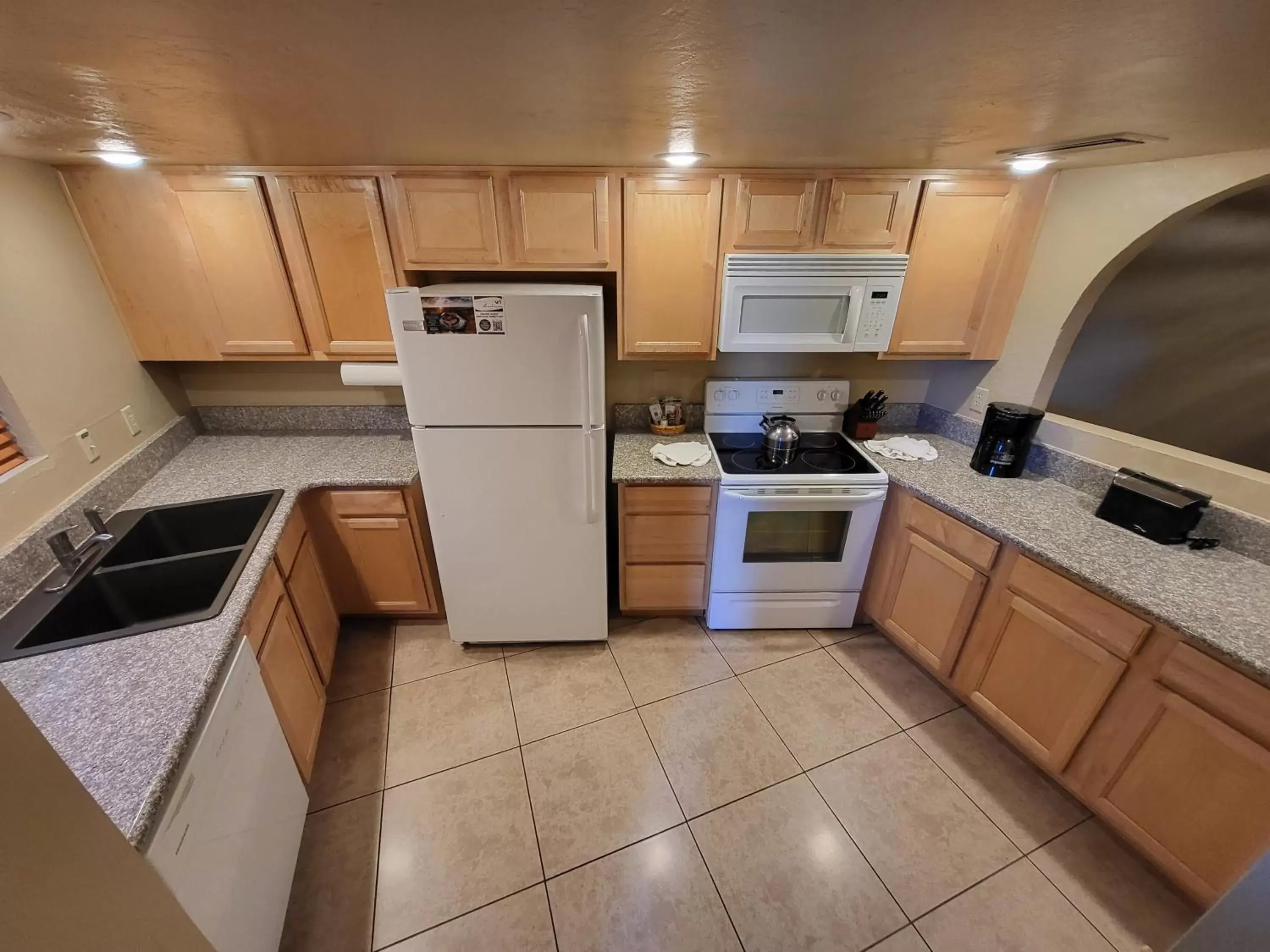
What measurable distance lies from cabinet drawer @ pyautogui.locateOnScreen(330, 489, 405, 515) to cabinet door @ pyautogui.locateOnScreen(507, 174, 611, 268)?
1.11 metres

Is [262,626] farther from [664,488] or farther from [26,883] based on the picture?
[664,488]

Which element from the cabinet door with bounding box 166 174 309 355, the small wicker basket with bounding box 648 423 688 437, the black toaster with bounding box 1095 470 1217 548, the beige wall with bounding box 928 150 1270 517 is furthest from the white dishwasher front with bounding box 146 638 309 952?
the beige wall with bounding box 928 150 1270 517

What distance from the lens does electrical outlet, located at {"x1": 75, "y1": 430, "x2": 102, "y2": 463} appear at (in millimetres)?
1714

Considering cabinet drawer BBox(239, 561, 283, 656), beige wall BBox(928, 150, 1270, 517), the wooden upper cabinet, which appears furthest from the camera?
the wooden upper cabinet

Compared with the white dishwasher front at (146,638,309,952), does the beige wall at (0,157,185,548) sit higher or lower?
higher

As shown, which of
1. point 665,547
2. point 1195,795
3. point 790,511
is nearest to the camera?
point 1195,795

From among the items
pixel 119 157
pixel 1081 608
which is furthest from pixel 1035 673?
pixel 119 157

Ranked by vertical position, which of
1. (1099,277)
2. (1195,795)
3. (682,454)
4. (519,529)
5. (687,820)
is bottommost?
(687,820)

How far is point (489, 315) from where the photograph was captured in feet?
5.39

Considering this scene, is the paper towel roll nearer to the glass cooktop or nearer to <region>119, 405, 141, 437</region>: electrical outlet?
<region>119, 405, 141, 437</region>: electrical outlet

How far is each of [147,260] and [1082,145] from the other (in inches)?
125

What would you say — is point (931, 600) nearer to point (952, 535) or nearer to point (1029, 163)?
point (952, 535)

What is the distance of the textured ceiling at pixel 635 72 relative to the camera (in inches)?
24.5

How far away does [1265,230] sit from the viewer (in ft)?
8.37
